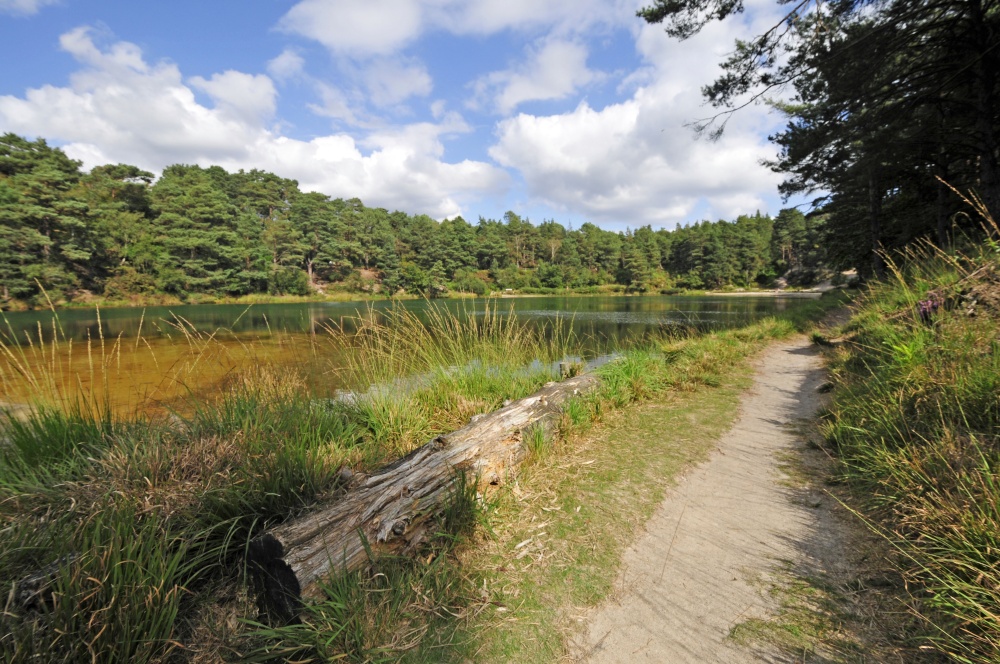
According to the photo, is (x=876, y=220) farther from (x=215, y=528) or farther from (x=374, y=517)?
(x=215, y=528)

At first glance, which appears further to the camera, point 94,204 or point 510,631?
point 94,204

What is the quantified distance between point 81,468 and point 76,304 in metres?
46.8

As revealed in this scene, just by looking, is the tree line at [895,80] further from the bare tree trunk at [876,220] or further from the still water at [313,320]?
the still water at [313,320]

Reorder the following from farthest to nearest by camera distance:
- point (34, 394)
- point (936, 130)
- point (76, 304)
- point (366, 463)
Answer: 1. point (76, 304)
2. point (936, 130)
3. point (366, 463)
4. point (34, 394)

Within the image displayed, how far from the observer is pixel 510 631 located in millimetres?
1708

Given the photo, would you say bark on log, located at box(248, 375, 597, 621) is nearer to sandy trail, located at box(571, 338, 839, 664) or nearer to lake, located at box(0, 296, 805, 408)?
sandy trail, located at box(571, 338, 839, 664)

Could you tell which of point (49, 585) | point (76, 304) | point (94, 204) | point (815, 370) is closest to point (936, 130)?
point (815, 370)

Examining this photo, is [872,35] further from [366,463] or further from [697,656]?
[366,463]

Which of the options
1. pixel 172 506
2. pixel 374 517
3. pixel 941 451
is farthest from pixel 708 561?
pixel 172 506

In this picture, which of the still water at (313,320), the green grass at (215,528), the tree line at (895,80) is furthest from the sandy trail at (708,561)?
the tree line at (895,80)

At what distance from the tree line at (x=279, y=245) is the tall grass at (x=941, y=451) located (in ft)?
45.1

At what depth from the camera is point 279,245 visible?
51375 millimetres

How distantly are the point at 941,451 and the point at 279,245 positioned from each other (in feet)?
198

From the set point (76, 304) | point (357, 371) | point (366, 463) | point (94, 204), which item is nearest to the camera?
point (366, 463)
